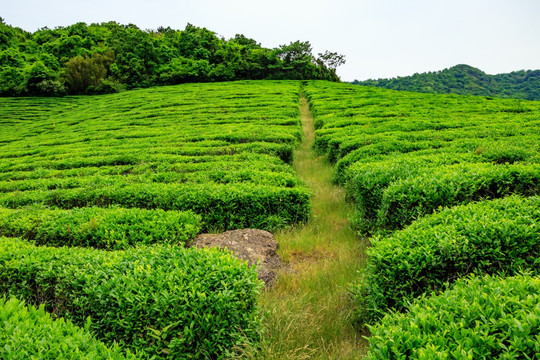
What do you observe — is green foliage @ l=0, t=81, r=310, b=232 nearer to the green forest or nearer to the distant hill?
the green forest

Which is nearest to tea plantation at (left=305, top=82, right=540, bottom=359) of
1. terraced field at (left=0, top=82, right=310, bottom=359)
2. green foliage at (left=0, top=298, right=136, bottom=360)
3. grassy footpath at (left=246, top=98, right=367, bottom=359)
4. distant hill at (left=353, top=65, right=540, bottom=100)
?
grassy footpath at (left=246, top=98, right=367, bottom=359)

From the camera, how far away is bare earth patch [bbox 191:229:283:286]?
4.95 m

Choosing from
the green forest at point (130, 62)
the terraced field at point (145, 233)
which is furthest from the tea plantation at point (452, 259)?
the green forest at point (130, 62)

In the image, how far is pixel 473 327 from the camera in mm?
2311

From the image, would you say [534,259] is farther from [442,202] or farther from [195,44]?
[195,44]

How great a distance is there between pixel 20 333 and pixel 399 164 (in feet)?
22.3

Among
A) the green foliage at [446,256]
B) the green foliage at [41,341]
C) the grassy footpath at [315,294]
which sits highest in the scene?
the green foliage at [446,256]

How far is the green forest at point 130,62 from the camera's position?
145 feet

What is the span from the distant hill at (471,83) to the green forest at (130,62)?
18291mm

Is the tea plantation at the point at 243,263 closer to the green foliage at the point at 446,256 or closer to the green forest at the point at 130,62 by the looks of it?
the green foliage at the point at 446,256

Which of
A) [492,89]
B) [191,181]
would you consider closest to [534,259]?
[191,181]

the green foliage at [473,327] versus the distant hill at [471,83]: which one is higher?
the distant hill at [471,83]

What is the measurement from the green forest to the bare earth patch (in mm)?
47504

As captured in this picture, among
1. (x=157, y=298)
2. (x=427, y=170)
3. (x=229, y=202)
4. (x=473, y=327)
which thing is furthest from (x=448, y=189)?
(x=157, y=298)
